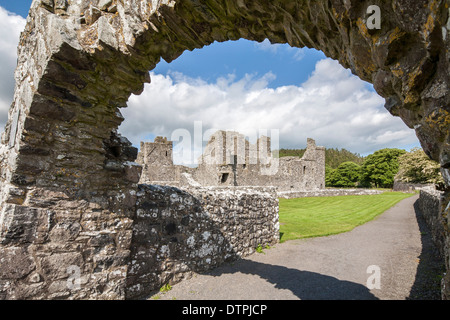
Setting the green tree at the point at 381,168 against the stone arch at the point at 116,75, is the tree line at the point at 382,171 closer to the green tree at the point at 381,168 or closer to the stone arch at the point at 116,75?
the green tree at the point at 381,168

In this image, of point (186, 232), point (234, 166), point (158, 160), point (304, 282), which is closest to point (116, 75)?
point (186, 232)

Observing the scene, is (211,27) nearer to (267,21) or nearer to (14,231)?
(267,21)

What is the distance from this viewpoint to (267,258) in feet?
22.0

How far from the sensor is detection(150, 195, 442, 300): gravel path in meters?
4.47

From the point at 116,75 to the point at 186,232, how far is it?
3.54 meters

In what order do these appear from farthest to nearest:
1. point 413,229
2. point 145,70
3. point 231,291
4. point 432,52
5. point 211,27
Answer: point 413,229
point 231,291
point 145,70
point 211,27
point 432,52

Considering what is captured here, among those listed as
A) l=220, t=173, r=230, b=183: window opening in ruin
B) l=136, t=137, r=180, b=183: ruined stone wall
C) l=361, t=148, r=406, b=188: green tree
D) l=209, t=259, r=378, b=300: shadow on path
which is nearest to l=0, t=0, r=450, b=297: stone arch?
l=209, t=259, r=378, b=300: shadow on path

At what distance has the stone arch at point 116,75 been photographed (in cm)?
150

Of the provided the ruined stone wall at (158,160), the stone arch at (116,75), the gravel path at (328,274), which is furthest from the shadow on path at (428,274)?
the ruined stone wall at (158,160)

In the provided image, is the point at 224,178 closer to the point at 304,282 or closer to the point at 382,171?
the point at 304,282

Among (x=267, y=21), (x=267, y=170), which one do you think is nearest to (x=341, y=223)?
(x=267, y=21)

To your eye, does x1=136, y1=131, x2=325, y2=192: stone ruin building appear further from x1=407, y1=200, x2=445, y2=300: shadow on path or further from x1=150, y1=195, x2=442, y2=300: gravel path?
x1=407, y1=200, x2=445, y2=300: shadow on path

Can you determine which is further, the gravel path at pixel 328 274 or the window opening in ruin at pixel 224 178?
the window opening in ruin at pixel 224 178
